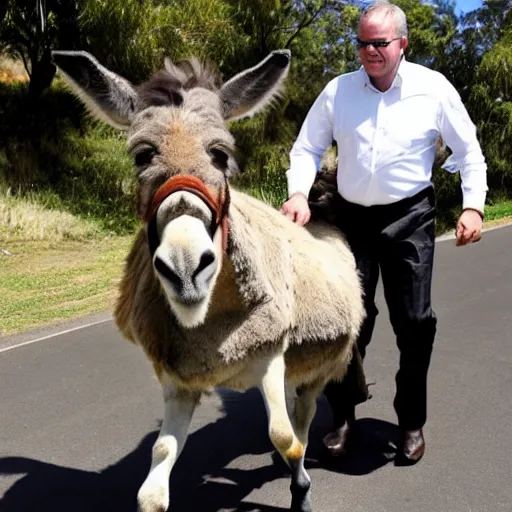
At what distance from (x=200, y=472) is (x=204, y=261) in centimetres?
223

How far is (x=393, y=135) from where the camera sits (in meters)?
3.98

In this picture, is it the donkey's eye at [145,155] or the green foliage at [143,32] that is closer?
the donkey's eye at [145,155]

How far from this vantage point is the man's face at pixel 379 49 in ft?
12.5

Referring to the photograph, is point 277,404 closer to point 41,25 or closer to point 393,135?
point 393,135

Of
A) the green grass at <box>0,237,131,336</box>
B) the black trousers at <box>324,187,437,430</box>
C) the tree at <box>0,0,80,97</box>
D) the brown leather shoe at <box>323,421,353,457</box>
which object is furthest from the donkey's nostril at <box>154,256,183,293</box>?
the tree at <box>0,0,80,97</box>

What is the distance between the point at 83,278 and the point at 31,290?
102 cm

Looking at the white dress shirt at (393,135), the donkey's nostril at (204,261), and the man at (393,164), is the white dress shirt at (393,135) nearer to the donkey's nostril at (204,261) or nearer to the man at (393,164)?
the man at (393,164)

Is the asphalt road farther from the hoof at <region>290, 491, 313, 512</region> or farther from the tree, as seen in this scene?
the tree

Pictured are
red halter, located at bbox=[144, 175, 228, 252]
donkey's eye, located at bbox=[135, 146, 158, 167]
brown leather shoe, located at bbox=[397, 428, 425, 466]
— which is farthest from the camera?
brown leather shoe, located at bbox=[397, 428, 425, 466]

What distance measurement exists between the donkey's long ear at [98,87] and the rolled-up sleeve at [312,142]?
1.32 m

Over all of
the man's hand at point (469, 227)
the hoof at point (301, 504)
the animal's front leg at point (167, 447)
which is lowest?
the hoof at point (301, 504)

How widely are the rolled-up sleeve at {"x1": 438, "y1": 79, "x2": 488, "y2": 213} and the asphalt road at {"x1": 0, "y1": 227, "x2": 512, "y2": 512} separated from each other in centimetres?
164

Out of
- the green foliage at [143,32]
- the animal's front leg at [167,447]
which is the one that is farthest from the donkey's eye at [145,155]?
the green foliage at [143,32]

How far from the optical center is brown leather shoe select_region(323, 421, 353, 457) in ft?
14.9
